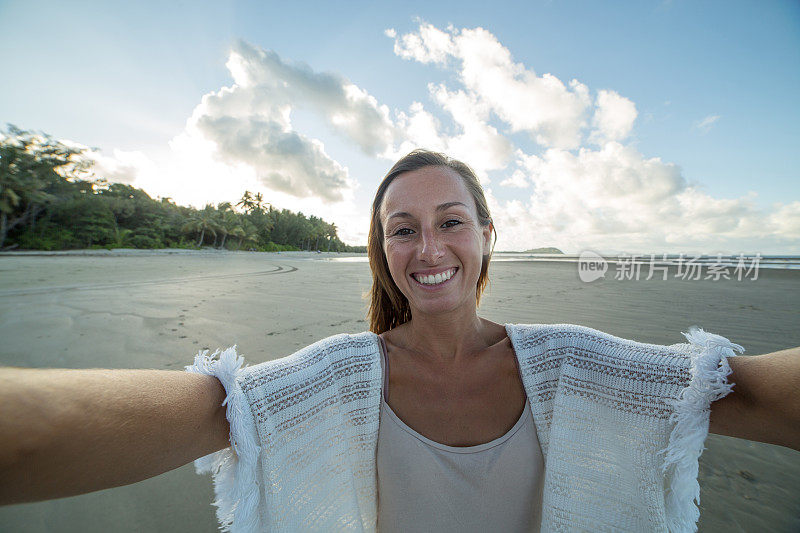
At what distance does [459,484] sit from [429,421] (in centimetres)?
26

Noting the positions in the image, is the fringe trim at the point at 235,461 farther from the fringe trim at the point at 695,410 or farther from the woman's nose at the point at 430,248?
the fringe trim at the point at 695,410

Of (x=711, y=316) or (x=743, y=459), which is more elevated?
(x=711, y=316)

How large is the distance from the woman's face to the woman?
11mm

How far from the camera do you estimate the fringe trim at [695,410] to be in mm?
1032

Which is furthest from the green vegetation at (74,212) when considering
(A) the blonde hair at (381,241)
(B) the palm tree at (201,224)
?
(A) the blonde hair at (381,241)

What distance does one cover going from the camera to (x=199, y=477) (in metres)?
2.10

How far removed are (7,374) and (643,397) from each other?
1956 millimetres

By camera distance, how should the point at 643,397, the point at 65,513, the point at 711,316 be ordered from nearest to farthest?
the point at 643,397
the point at 65,513
the point at 711,316

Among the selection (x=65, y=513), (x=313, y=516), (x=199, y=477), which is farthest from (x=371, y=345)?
(x=65, y=513)

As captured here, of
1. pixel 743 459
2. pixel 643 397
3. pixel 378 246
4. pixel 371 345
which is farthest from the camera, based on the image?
pixel 743 459

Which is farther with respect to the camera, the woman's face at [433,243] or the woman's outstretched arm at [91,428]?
the woman's face at [433,243]

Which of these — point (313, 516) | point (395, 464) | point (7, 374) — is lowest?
point (313, 516)

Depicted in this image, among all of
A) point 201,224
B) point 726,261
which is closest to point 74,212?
point 201,224

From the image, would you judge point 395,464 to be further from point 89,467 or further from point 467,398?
point 89,467
